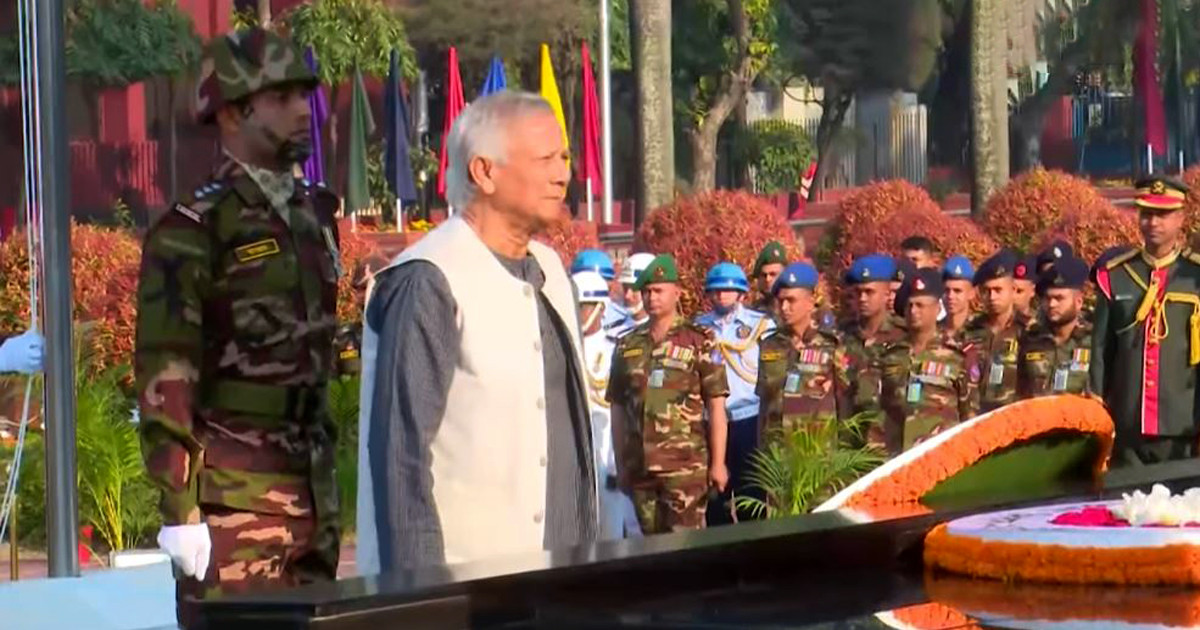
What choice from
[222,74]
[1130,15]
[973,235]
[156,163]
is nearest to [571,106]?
[156,163]

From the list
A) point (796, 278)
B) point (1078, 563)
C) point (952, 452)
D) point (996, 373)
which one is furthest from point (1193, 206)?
point (1078, 563)

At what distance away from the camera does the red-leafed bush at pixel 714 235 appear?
15195 mm

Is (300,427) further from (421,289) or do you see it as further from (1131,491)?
(1131,491)

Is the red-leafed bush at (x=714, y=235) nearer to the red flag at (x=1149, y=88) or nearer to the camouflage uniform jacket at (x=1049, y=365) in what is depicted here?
the camouflage uniform jacket at (x=1049, y=365)

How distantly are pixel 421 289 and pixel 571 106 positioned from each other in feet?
65.1

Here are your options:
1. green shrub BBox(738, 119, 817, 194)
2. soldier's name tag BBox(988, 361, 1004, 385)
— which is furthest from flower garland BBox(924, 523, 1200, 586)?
green shrub BBox(738, 119, 817, 194)

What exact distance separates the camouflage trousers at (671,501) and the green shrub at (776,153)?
12701mm

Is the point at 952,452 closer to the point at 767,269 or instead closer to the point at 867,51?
the point at 767,269

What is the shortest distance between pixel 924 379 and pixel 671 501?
3.70ft

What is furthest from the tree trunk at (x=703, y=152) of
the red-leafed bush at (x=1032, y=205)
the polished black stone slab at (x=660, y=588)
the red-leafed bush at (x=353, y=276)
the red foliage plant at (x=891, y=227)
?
the polished black stone slab at (x=660, y=588)

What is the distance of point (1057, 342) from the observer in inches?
386

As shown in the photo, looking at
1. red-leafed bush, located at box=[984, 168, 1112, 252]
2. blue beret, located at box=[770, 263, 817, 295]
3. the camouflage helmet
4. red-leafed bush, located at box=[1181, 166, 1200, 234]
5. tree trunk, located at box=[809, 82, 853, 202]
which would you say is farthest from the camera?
tree trunk, located at box=[809, 82, 853, 202]

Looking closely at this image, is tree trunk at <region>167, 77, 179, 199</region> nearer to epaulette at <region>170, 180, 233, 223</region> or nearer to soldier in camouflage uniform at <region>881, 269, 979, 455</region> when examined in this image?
soldier in camouflage uniform at <region>881, 269, 979, 455</region>

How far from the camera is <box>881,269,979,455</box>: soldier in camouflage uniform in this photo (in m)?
9.57
